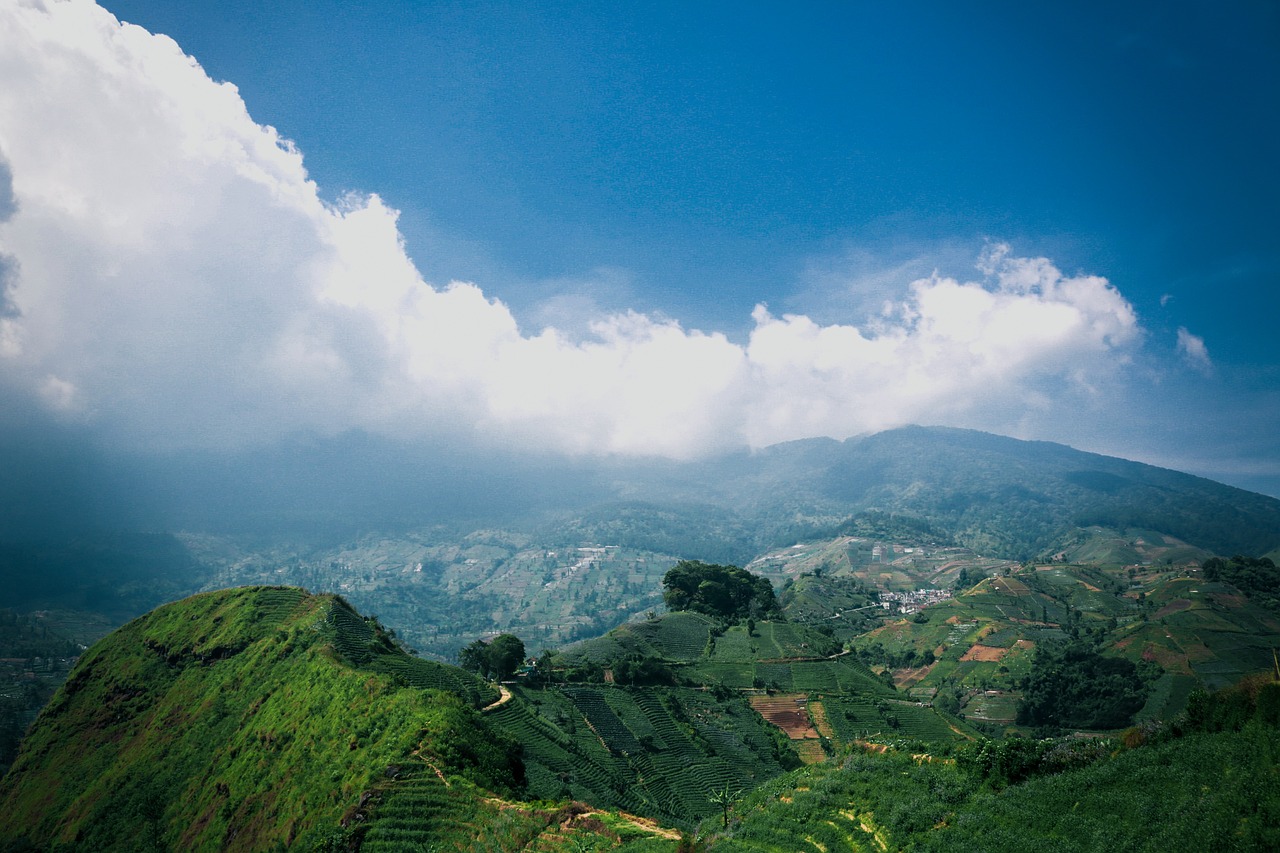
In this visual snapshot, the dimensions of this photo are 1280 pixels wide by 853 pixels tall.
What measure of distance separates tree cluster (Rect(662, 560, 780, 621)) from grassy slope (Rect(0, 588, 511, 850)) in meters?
72.3

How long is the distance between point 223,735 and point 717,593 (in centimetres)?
8827

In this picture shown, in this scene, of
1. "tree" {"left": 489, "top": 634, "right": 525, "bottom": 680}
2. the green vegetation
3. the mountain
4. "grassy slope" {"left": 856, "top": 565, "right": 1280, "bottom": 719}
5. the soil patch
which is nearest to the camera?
the mountain

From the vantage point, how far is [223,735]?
4616 cm

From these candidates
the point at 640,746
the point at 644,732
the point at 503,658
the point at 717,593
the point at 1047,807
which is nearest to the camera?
the point at 1047,807

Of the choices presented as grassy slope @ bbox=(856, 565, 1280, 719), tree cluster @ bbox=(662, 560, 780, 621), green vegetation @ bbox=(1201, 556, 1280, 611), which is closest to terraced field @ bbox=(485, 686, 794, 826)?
tree cluster @ bbox=(662, 560, 780, 621)

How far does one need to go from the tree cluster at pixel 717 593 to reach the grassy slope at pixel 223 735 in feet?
237

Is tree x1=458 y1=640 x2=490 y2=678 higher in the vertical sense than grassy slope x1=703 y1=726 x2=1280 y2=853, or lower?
lower

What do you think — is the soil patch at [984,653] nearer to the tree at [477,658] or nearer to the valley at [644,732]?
the valley at [644,732]

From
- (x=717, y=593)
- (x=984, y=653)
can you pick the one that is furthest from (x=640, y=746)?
(x=984, y=653)

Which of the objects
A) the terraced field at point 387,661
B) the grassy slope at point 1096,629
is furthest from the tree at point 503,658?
the grassy slope at point 1096,629

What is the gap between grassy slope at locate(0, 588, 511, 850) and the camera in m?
35.1

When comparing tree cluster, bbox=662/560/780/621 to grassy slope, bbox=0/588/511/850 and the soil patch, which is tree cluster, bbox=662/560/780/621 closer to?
the soil patch

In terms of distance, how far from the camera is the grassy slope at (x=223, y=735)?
1383 inches

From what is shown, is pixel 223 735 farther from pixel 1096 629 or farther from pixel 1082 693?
pixel 1096 629
